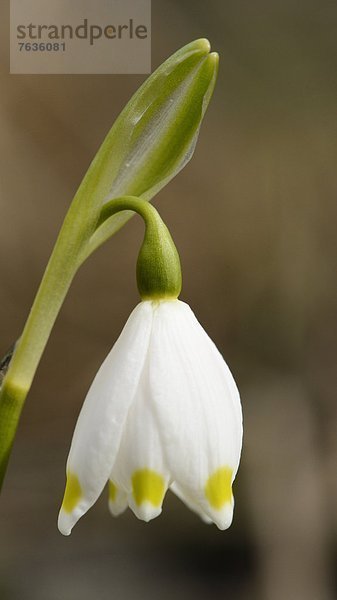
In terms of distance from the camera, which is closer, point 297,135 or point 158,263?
point 158,263

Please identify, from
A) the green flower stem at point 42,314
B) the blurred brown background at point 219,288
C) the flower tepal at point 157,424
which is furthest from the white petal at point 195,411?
the blurred brown background at point 219,288

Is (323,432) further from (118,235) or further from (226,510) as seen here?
(226,510)

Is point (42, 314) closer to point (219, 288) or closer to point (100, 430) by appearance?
point (100, 430)

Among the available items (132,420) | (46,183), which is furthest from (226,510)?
(46,183)

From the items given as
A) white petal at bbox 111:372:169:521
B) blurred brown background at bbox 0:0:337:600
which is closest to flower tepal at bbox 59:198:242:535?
white petal at bbox 111:372:169:521

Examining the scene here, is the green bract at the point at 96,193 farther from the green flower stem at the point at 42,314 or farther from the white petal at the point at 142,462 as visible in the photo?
the white petal at the point at 142,462

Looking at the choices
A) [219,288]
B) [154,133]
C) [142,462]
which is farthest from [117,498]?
[219,288]

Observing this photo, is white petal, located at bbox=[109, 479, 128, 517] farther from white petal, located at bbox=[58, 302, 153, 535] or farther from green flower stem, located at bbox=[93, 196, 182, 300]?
green flower stem, located at bbox=[93, 196, 182, 300]
